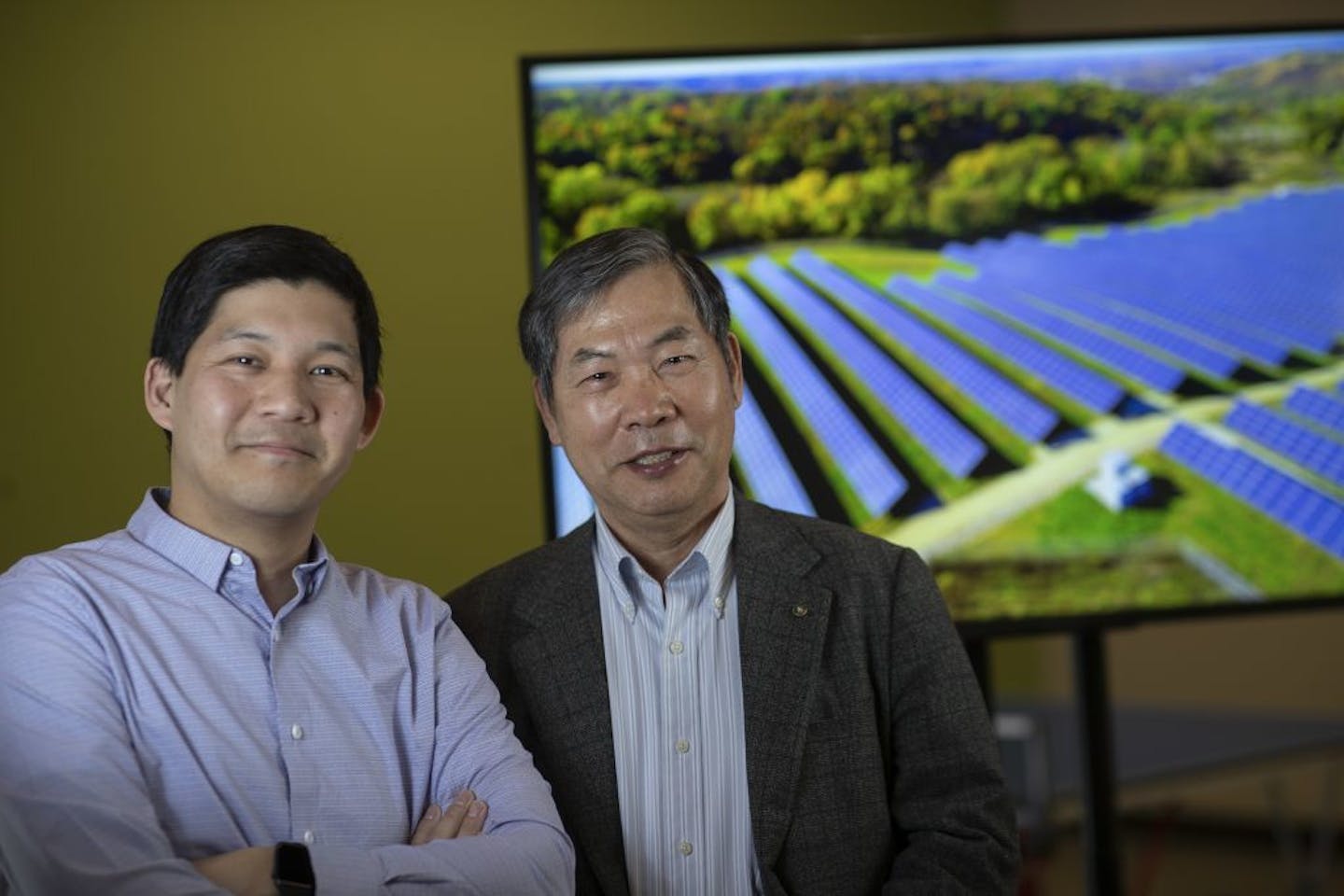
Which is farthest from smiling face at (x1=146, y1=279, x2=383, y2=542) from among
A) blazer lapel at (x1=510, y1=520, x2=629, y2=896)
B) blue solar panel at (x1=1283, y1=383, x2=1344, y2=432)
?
blue solar panel at (x1=1283, y1=383, x2=1344, y2=432)

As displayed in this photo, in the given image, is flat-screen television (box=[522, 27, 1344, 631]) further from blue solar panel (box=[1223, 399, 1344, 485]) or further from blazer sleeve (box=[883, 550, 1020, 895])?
blazer sleeve (box=[883, 550, 1020, 895])

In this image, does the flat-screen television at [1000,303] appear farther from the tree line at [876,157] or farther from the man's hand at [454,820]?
the man's hand at [454,820]

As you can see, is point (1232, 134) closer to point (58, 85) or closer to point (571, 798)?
point (571, 798)

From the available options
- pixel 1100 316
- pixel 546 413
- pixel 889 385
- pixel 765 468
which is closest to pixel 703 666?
pixel 546 413

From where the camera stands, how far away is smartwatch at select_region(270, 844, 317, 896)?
5.11 feet

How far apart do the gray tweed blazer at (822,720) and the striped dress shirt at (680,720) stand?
25 millimetres

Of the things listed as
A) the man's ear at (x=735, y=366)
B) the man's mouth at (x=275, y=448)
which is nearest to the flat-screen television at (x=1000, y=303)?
the man's ear at (x=735, y=366)

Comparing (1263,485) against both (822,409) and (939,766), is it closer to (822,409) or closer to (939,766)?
(822,409)

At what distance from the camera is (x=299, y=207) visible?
421 centimetres

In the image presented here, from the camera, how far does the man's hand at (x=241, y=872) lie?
155cm

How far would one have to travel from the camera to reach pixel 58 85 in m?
3.89

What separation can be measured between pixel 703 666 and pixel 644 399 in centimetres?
38

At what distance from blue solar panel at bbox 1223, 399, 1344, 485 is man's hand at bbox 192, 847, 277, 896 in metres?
2.22

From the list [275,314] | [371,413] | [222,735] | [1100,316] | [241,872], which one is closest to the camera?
[241,872]
